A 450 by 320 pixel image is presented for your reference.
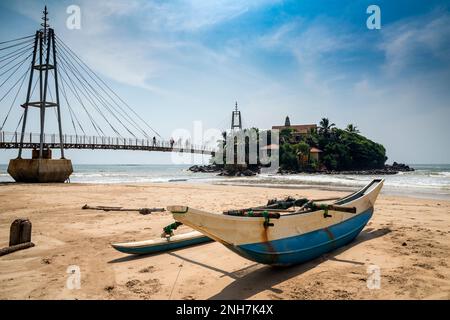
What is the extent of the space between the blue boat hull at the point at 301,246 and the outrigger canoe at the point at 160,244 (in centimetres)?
257

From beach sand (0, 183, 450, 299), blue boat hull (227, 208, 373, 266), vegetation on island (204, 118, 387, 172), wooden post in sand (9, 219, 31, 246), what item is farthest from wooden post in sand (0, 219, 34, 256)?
vegetation on island (204, 118, 387, 172)

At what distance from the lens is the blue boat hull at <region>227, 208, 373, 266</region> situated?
4.27m

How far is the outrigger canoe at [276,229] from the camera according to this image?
3.83m

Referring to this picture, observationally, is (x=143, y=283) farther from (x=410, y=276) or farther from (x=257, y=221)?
(x=410, y=276)

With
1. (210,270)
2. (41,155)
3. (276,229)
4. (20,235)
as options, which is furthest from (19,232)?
(41,155)

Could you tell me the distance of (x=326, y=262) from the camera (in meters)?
5.41

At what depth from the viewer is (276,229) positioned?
14.6ft

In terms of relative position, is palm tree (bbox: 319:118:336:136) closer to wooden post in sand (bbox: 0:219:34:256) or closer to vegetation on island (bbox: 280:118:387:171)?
vegetation on island (bbox: 280:118:387:171)

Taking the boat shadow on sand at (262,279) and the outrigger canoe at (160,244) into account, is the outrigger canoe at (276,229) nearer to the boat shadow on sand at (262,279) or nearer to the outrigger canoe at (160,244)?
the boat shadow on sand at (262,279)

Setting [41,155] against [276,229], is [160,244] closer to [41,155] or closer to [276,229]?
[276,229]

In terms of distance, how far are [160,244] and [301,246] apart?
3.10 metres

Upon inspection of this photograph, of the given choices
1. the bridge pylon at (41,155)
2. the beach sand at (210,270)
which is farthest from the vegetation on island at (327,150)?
the beach sand at (210,270)

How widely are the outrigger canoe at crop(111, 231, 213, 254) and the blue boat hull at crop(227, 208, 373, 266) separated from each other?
2570mm
